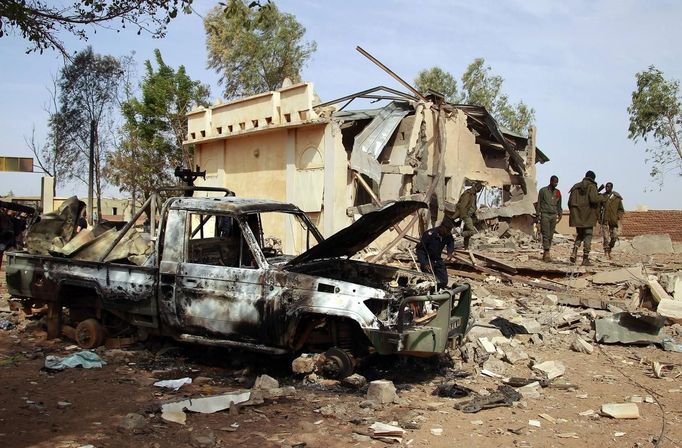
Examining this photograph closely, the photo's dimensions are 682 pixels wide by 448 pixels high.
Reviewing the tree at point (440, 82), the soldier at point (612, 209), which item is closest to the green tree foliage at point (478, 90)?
the tree at point (440, 82)

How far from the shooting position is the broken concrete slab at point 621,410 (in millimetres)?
5215

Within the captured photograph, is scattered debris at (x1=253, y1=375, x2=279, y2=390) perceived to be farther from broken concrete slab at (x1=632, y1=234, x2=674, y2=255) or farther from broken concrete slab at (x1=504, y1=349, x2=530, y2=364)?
broken concrete slab at (x1=632, y1=234, x2=674, y2=255)

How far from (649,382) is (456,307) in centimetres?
219

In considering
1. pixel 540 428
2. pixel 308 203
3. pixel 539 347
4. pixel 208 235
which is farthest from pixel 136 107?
pixel 540 428

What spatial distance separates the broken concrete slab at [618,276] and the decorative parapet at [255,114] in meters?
7.95

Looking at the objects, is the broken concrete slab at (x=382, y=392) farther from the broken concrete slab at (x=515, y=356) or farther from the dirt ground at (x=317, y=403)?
the broken concrete slab at (x=515, y=356)

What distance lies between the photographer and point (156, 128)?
27984 mm

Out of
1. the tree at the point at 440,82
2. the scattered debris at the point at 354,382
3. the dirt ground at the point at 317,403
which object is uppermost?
the tree at the point at 440,82

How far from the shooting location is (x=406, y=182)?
16.0m

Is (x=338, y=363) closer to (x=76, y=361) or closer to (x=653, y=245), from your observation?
(x=76, y=361)

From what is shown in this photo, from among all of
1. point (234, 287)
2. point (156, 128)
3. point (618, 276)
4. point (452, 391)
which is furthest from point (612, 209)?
point (156, 128)

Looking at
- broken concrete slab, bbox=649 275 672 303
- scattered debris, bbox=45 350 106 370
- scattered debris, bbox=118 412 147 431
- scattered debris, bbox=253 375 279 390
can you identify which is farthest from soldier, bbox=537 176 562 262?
scattered debris, bbox=118 412 147 431

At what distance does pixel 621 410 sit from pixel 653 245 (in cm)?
1339

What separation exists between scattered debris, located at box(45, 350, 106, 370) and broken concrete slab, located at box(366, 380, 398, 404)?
10.2 ft
